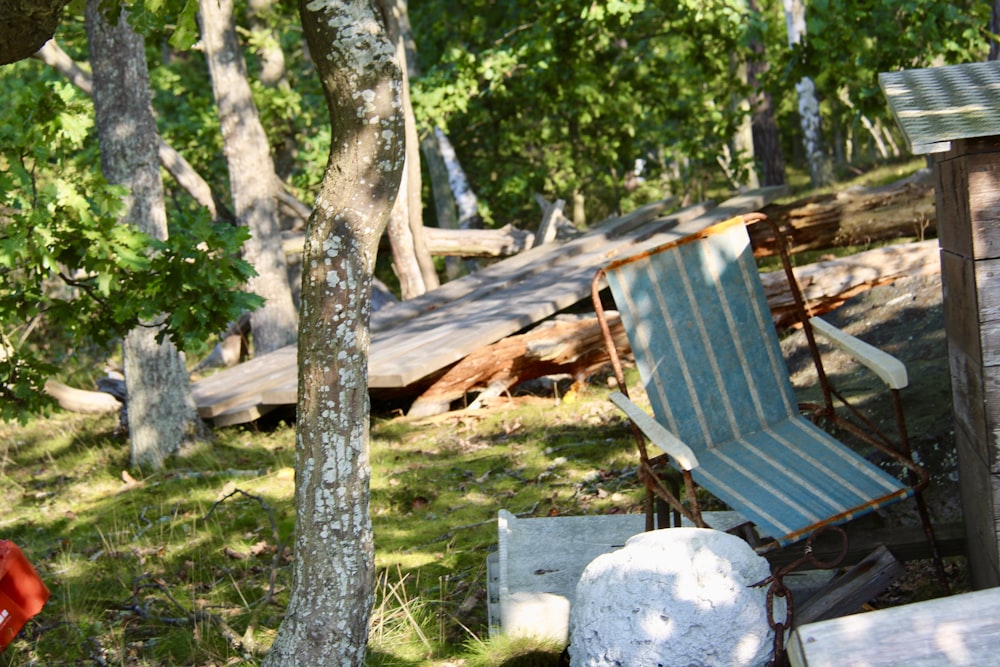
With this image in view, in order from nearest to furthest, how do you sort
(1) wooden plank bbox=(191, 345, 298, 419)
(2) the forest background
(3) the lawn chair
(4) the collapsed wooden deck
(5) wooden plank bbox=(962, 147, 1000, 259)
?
1. (5) wooden plank bbox=(962, 147, 1000, 259)
2. (3) the lawn chair
3. (2) the forest background
4. (4) the collapsed wooden deck
5. (1) wooden plank bbox=(191, 345, 298, 419)

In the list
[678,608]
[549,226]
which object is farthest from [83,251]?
[549,226]

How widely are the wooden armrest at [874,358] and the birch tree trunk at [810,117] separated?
13.4 meters

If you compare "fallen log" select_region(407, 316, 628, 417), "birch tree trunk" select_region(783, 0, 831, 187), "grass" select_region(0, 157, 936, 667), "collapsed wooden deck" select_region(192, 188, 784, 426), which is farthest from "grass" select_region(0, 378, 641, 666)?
"birch tree trunk" select_region(783, 0, 831, 187)

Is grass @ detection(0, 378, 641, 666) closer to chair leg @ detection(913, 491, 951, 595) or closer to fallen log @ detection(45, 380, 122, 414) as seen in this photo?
fallen log @ detection(45, 380, 122, 414)

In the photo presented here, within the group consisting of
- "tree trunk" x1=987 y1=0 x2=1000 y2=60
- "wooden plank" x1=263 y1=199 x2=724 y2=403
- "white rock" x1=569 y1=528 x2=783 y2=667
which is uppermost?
"tree trunk" x1=987 y1=0 x2=1000 y2=60

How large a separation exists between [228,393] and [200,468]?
96 centimetres

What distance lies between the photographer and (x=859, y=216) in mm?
9328

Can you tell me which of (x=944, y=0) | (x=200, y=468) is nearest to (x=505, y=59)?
A: (x=944, y=0)

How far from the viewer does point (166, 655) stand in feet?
14.6

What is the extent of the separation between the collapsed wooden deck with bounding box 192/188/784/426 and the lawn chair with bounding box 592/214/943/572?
283cm

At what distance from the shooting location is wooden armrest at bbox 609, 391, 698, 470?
386 centimetres

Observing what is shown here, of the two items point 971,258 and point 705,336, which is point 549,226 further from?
point 971,258

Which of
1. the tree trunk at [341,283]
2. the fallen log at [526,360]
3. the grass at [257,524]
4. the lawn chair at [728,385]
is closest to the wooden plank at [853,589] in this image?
the lawn chair at [728,385]

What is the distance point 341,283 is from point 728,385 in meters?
2.06
